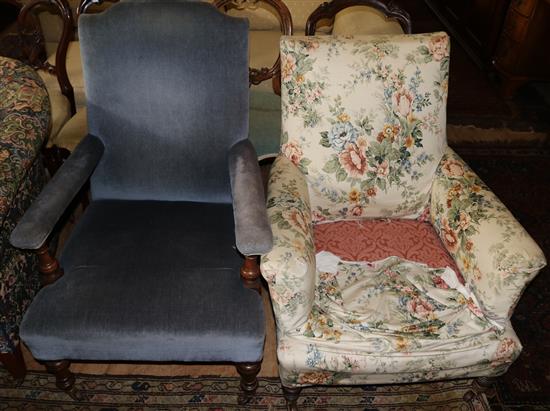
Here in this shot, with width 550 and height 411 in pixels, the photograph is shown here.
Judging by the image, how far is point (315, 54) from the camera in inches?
55.8

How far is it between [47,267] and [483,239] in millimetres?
1137

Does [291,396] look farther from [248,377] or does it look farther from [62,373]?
[62,373]

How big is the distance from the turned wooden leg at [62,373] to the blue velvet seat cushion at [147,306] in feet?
0.21

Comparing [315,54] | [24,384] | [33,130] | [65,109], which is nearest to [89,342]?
[24,384]

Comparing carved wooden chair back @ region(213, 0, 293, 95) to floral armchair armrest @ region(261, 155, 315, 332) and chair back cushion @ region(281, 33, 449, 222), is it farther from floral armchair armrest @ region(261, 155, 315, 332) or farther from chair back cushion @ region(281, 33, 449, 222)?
floral armchair armrest @ region(261, 155, 315, 332)

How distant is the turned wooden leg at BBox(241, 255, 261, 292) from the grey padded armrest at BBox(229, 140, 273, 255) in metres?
0.08

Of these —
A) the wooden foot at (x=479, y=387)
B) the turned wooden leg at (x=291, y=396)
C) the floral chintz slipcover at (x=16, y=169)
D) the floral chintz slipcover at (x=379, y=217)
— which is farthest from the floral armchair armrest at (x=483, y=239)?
the floral chintz slipcover at (x=16, y=169)

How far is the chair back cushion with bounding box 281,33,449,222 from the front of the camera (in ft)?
4.69

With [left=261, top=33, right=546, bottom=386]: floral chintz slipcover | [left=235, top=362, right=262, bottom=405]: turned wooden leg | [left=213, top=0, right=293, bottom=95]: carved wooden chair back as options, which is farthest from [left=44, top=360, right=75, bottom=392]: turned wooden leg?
[left=213, top=0, right=293, bottom=95]: carved wooden chair back

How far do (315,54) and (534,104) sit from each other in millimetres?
2213

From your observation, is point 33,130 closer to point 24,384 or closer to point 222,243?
point 222,243

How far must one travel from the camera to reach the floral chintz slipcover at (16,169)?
1312 mm

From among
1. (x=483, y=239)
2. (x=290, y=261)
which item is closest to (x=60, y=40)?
(x=290, y=261)

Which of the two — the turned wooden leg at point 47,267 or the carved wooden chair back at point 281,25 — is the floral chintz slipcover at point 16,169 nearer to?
the turned wooden leg at point 47,267
